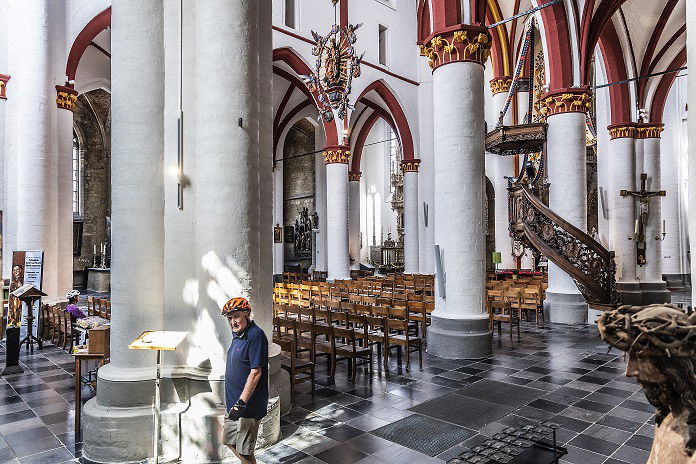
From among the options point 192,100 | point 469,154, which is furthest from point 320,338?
point 192,100

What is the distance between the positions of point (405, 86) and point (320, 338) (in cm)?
1518

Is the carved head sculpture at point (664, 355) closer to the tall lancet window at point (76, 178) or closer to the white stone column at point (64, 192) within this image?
the white stone column at point (64, 192)

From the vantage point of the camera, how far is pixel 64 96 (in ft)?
40.7

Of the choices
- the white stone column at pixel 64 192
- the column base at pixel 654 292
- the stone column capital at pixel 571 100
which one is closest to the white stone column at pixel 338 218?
the stone column capital at pixel 571 100

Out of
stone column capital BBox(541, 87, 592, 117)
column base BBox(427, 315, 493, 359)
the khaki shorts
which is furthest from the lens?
stone column capital BBox(541, 87, 592, 117)

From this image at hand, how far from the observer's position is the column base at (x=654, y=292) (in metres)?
14.2

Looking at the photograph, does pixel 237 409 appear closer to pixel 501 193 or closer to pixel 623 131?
pixel 623 131

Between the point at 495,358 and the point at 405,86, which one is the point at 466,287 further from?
the point at 405,86

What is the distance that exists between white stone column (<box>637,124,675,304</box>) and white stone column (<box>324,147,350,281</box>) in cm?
992

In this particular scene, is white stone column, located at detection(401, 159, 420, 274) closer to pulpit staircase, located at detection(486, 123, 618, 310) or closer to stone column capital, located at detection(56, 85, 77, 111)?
pulpit staircase, located at detection(486, 123, 618, 310)

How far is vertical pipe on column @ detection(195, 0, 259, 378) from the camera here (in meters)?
4.43

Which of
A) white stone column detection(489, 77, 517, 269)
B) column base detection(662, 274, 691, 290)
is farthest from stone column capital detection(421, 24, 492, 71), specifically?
column base detection(662, 274, 691, 290)

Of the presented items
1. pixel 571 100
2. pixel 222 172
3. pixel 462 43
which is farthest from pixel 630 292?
pixel 222 172

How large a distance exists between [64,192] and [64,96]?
2.48 meters
